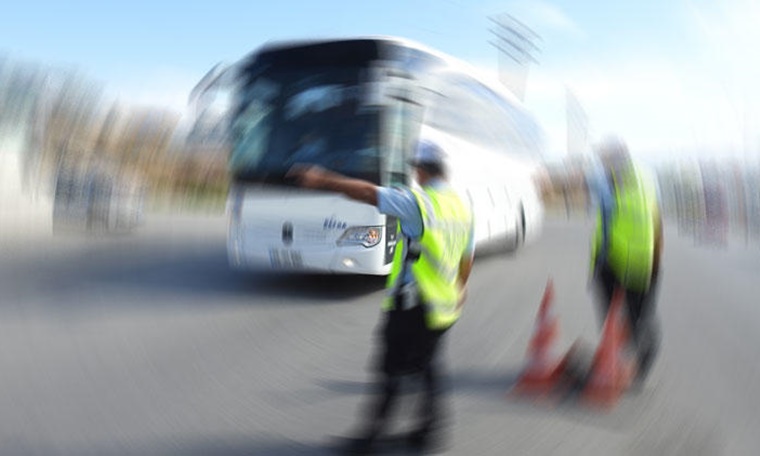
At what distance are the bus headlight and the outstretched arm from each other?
17.2 feet

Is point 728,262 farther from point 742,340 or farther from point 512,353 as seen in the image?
point 512,353

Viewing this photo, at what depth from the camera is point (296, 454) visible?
13.5 feet

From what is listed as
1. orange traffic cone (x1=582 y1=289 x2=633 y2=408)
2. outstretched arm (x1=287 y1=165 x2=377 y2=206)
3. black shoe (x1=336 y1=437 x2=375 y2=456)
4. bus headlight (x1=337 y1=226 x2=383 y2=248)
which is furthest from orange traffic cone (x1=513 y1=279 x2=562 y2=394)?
bus headlight (x1=337 y1=226 x2=383 y2=248)

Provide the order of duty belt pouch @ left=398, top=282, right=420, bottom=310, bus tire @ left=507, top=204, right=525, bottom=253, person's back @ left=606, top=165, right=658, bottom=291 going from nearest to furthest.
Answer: duty belt pouch @ left=398, top=282, right=420, bottom=310 → person's back @ left=606, top=165, right=658, bottom=291 → bus tire @ left=507, top=204, right=525, bottom=253

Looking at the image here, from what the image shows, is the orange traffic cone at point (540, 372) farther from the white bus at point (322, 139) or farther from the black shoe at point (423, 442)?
the white bus at point (322, 139)

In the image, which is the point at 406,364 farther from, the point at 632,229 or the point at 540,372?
the point at 632,229

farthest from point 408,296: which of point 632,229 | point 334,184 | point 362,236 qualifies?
point 362,236

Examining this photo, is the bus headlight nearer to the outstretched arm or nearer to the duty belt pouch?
the duty belt pouch

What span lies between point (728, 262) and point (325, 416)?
13.4 m

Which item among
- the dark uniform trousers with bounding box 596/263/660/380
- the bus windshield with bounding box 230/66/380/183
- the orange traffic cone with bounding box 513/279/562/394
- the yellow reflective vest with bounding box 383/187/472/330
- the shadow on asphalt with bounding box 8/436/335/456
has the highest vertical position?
the bus windshield with bounding box 230/66/380/183

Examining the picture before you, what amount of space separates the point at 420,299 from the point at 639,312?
7.92 feet

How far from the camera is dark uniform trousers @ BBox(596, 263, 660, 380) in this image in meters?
5.59

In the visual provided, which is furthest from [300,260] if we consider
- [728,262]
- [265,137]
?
[728,262]

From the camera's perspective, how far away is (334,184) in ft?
11.5
